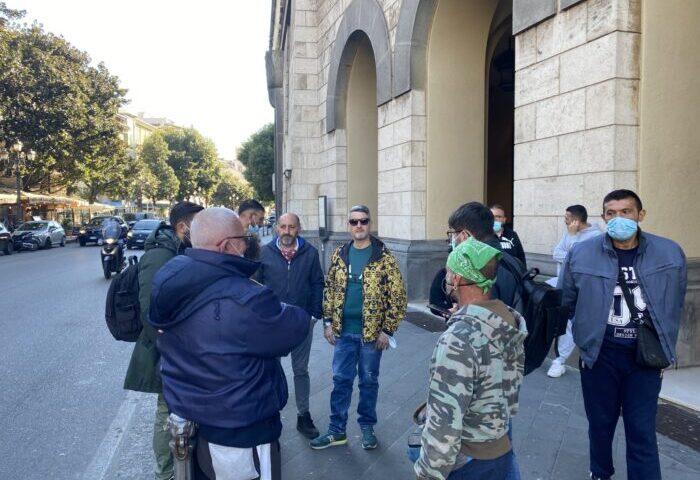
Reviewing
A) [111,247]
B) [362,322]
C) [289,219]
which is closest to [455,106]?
[289,219]

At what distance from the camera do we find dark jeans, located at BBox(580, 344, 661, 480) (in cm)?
299

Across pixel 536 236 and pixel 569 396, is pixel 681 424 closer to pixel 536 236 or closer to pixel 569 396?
pixel 569 396

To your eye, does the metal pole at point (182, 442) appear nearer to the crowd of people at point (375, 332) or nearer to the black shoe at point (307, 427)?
the crowd of people at point (375, 332)

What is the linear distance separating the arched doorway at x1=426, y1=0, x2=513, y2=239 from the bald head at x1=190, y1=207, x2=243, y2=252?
713cm

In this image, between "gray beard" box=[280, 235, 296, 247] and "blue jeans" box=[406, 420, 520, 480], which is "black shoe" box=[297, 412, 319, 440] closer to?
"gray beard" box=[280, 235, 296, 247]

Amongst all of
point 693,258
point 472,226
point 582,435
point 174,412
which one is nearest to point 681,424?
point 582,435

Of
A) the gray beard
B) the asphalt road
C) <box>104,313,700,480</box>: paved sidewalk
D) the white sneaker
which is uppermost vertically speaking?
the gray beard

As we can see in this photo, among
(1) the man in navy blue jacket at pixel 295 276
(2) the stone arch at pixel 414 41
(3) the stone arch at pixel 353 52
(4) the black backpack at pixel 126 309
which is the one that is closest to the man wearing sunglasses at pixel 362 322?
(1) the man in navy blue jacket at pixel 295 276

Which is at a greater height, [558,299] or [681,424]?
[558,299]

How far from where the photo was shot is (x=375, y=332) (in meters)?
3.91

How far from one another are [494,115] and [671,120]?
388 inches

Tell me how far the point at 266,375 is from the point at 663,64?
195 inches

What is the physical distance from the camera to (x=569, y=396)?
15.8ft

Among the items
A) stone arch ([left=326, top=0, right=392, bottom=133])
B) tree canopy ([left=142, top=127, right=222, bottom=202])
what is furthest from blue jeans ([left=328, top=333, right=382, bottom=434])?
tree canopy ([left=142, top=127, right=222, bottom=202])
